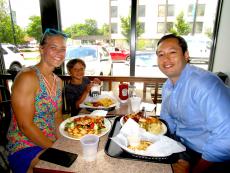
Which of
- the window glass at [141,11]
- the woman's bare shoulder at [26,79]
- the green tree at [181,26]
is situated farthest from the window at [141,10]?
the woman's bare shoulder at [26,79]

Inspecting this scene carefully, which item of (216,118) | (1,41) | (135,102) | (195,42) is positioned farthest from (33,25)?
(216,118)

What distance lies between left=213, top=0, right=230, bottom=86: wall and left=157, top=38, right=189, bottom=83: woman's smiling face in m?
1.57

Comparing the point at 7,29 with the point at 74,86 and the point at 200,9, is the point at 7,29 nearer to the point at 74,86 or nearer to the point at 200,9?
the point at 74,86

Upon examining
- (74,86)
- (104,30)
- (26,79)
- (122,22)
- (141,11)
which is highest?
(141,11)

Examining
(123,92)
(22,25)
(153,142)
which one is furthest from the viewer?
(22,25)

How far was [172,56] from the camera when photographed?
1.43m

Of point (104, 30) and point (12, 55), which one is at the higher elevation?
point (104, 30)

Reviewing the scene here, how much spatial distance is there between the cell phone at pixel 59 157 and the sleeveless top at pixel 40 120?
495mm

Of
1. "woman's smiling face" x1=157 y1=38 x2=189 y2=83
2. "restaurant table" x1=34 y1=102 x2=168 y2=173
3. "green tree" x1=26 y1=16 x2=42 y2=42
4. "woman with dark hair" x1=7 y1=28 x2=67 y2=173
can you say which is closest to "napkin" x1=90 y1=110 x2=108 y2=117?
"woman with dark hair" x1=7 y1=28 x2=67 y2=173

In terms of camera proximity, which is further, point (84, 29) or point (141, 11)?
point (84, 29)

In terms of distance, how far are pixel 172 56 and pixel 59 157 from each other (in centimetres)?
110

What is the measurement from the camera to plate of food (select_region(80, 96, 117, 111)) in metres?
1.72

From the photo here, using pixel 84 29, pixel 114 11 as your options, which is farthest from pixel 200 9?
pixel 84 29

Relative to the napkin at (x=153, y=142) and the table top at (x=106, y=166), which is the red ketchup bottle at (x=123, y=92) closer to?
the napkin at (x=153, y=142)
